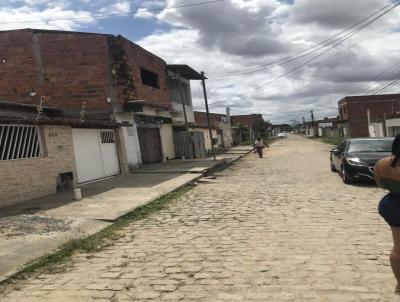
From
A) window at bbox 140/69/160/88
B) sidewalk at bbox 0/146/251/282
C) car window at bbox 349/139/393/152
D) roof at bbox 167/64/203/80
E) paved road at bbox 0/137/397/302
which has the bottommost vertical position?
paved road at bbox 0/137/397/302

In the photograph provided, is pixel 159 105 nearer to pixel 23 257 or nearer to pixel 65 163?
pixel 65 163

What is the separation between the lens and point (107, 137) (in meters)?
18.6

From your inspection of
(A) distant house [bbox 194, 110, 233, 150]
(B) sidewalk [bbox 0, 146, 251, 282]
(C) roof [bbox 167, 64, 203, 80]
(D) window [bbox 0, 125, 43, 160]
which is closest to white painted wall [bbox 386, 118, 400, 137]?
(A) distant house [bbox 194, 110, 233, 150]

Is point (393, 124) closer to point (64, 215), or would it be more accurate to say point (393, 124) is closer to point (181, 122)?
point (181, 122)

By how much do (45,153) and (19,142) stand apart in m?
1.14

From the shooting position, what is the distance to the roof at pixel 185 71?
Answer: 27134mm

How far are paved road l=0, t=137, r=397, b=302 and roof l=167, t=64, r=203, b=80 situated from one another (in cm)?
1787

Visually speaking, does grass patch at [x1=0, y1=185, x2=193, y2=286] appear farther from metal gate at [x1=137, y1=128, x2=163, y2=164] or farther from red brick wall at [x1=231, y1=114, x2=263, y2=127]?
red brick wall at [x1=231, y1=114, x2=263, y2=127]

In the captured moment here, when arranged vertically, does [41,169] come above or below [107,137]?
below

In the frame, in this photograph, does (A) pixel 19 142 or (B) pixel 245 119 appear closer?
(A) pixel 19 142

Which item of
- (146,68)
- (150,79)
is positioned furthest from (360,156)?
(150,79)

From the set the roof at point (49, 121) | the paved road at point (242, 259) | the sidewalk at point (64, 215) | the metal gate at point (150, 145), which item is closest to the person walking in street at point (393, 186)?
the paved road at point (242, 259)

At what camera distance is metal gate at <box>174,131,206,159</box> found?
2806 cm

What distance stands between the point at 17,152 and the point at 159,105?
12.6m
